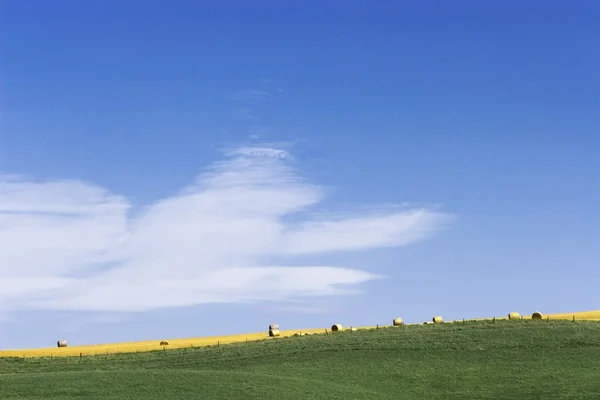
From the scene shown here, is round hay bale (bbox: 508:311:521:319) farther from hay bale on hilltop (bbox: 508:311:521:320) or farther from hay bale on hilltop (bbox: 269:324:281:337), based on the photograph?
hay bale on hilltop (bbox: 269:324:281:337)

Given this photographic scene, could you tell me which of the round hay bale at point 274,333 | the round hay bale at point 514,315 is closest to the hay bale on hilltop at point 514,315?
the round hay bale at point 514,315

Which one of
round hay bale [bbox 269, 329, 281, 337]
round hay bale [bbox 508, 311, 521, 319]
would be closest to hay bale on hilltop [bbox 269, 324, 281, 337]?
round hay bale [bbox 269, 329, 281, 337]

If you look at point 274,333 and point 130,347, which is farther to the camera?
point 130,347

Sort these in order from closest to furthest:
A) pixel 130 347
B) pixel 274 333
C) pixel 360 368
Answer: pixel 360 368 → pixel 274 333 → pixel 130 347

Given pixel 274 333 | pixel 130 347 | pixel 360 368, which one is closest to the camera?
pixel 360 368

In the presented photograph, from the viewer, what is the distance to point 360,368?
60.0 meters

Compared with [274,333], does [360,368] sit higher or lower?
lower

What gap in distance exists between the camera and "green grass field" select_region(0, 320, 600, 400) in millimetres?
52438

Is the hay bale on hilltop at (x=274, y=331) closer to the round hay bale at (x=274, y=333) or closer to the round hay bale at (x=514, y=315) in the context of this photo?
the round hay bale at (x=274, y=333)

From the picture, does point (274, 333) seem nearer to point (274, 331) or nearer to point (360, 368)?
point (274, 331)

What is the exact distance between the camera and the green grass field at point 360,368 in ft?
172

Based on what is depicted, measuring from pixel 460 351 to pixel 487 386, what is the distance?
10.3 meters

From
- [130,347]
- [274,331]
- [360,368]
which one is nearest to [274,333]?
[274,331]

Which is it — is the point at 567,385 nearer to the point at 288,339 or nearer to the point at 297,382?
the point at 297,382
